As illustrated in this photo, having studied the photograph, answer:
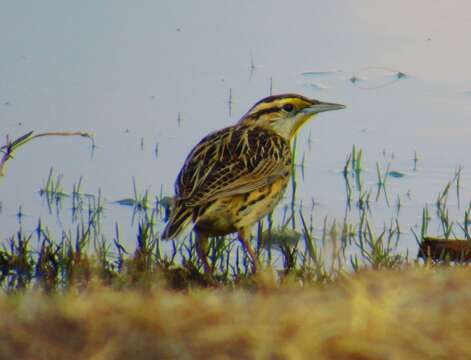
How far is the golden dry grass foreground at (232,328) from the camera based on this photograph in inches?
201

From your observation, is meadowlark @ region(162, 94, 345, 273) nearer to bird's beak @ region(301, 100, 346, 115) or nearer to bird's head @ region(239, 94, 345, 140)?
bird's head @ region(239, 94, 345, 140)

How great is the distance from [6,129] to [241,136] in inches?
142

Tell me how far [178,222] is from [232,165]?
720mm

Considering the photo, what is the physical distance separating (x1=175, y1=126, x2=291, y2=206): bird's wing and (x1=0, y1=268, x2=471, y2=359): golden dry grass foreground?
501 cm

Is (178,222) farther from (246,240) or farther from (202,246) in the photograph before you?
(246,240)

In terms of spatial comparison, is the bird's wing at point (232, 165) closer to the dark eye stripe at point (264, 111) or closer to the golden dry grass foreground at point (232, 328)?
the dark eye stripe at point (264, 111)

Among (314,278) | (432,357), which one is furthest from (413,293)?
(314,278)

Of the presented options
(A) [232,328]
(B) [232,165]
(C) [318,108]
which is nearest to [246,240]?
(B) [232,165]

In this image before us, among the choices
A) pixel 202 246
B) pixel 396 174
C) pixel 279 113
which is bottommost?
pixel 202 246

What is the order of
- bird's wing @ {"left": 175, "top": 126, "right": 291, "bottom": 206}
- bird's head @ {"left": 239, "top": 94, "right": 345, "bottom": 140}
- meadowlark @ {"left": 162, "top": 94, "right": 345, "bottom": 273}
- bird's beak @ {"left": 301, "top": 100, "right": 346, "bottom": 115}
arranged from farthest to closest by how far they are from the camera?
bird's beak @ {"left": 301, "top": 100, "right": 346, "bottom": 115} < bird's head @ {"left": 239, "top": 94, "right": 345, "bottom": 140} < bird's wing @ {"left": 175, "top": 126, "right": 291, "bottom": 206} < meadowlark @ {"left": 162, "top": 94, "right": 345, "bottom": 273}

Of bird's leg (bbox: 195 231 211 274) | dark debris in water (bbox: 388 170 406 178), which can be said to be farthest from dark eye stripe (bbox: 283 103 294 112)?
dark debris in water (bbox: 388 170 406 178)

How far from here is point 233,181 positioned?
1077 centimetres

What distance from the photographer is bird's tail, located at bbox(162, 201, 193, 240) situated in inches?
408

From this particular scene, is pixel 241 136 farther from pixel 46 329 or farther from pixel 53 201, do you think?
pixel 46 329
